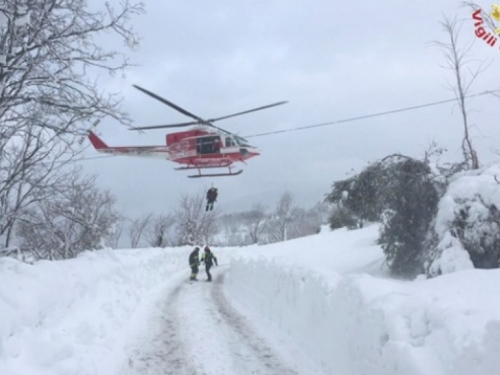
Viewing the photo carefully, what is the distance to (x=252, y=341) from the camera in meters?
10.3

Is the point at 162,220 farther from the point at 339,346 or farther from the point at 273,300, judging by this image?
the point at 339,346

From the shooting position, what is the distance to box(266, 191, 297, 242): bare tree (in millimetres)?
85625

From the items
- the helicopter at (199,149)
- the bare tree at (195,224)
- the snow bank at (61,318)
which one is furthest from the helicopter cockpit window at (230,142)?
the bare tree at (195,224)

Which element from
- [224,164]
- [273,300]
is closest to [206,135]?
[224,164]

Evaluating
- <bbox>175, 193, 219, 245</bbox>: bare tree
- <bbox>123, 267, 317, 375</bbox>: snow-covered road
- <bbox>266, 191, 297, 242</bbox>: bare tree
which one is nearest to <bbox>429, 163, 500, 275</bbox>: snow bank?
<bbox>123, 267, 317, 375</bbox>: snow-covered road

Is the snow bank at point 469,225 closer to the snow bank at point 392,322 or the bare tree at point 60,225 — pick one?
the snow bank at point 392,322

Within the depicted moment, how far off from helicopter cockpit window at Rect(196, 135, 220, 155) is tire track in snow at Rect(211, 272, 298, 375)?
489 centimetres

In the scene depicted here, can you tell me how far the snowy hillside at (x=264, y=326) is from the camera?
555 cm

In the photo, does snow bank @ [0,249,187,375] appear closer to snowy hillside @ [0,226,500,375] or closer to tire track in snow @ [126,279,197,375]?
snowy hillside @ [0,226,500,375]

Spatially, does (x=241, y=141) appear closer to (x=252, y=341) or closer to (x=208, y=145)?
(x=208, y=145)

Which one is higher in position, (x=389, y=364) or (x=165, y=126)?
(x=165, y=126)

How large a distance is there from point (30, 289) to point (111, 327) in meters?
3.08

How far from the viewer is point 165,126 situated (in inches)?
511

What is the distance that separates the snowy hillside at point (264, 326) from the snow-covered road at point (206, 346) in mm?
24
